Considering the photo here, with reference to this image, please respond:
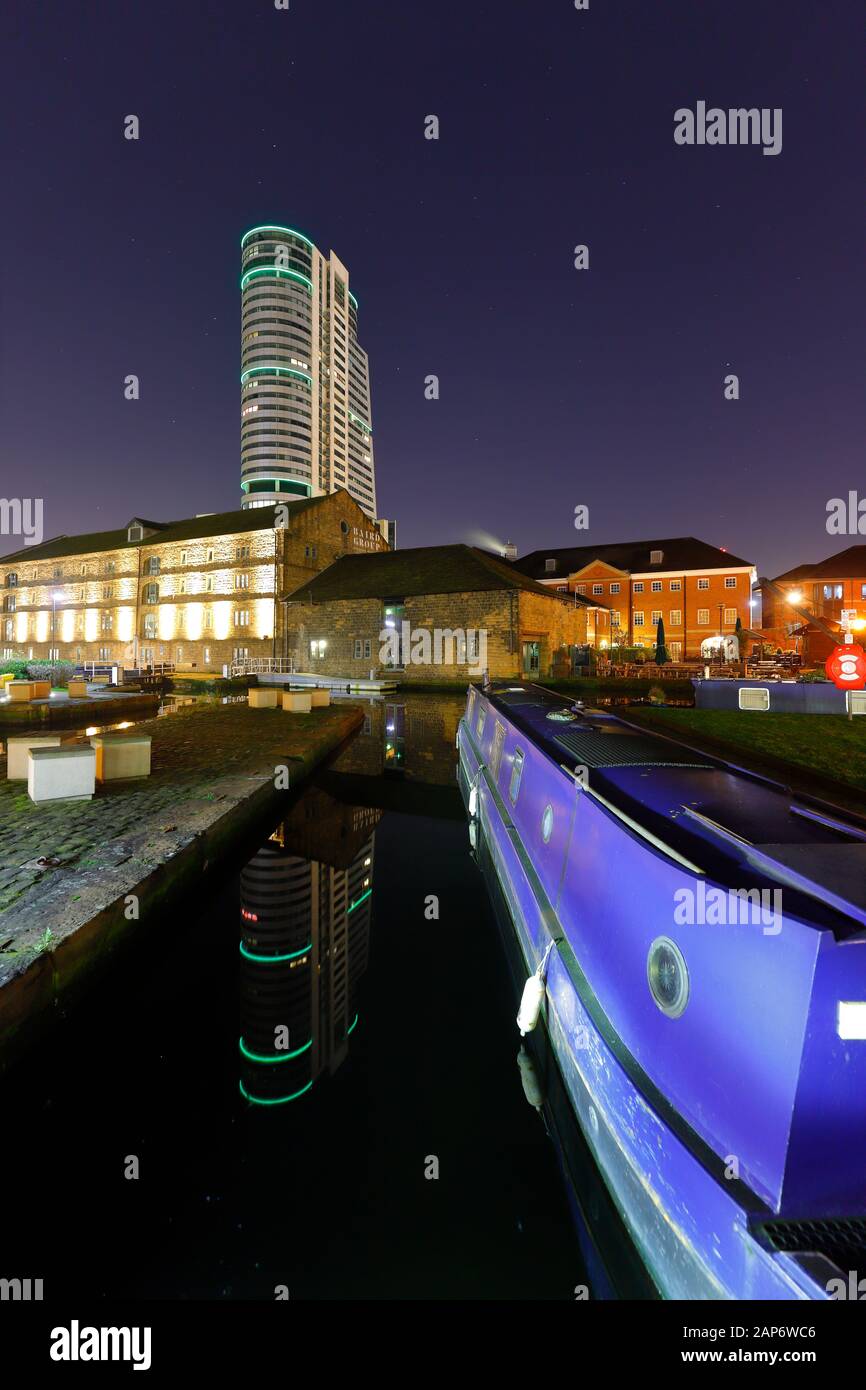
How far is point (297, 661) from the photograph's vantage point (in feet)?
111

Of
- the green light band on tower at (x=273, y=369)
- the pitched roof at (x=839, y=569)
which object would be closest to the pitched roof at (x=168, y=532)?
the pitched roof at (x=839, y=569)

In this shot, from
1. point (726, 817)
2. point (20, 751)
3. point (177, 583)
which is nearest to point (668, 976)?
point (726, 817)

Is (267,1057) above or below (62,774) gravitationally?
below

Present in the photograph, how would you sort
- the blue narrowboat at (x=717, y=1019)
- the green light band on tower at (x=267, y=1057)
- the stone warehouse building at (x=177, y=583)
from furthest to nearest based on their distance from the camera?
1. the stone warehouse building at (x=177, y=583)
2. the green light band on tower at (x=267, y=1057)
3. the blue narrowboat at (x=717, y=1019)

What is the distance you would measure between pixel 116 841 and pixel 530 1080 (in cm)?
420

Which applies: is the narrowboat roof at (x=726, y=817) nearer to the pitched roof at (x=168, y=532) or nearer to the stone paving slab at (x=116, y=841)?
the stone paving slab at (x=116, y=841)

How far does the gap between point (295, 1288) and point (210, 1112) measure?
1167 millimetres

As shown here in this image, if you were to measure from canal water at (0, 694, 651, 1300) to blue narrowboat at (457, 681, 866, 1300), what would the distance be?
42 cm

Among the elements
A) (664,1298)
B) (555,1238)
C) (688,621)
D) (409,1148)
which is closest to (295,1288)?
(409,1148)

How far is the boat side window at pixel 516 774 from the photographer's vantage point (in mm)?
5555

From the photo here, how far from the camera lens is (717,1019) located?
1948 millimetres

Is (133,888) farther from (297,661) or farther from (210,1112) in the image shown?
(297,661)

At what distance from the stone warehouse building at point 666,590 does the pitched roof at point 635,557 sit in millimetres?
75

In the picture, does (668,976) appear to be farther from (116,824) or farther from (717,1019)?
(116,824)
